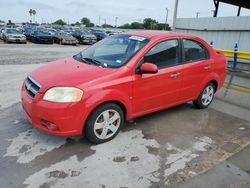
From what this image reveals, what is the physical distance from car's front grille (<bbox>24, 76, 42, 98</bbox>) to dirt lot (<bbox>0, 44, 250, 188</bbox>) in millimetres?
738

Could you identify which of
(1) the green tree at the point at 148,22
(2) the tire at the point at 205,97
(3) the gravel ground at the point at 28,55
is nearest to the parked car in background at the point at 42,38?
(3) the gravel ground at the point at 28,55

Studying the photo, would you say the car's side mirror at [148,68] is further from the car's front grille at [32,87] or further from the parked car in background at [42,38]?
the parked car in background at [42,38]

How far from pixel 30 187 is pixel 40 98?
120cm

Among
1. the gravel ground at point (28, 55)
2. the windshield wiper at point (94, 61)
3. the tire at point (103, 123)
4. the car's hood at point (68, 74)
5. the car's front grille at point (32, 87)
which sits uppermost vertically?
the windshield wiper at point (94, 61)

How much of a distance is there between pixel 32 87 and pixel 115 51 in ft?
5.10

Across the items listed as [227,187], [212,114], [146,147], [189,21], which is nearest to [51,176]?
[146,147]

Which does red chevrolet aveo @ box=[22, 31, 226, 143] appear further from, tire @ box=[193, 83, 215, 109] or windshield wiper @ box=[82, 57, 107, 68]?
tire @ box=[193, 83, 215, 109]

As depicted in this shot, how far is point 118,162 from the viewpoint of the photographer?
3.40m

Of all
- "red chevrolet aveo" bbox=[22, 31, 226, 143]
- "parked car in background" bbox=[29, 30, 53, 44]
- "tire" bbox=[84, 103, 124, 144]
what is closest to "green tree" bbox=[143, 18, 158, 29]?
"parked car in background" bbox=[29, 30, 53, 44]

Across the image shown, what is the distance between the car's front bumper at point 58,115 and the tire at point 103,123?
0.52 ft

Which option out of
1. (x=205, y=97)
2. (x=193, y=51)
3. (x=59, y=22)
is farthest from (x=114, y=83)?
(x=59, y=22)

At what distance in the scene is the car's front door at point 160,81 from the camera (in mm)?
4129

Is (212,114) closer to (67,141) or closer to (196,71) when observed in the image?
(196,71)

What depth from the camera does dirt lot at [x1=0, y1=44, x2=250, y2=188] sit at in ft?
9.93
